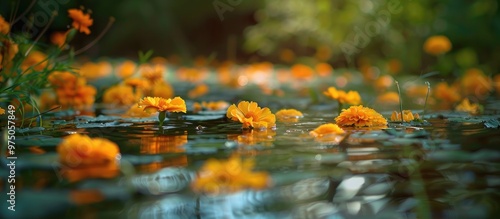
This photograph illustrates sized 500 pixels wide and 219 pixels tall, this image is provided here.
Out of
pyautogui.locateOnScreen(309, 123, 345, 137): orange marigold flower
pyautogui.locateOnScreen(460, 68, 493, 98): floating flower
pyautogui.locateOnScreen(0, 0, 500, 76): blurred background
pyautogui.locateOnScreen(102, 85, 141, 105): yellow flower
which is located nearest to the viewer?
pyautogui.locateOnScreen(309, 123, 345, 137): orange marigold flower

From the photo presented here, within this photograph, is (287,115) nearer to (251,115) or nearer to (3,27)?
A: (251,115)

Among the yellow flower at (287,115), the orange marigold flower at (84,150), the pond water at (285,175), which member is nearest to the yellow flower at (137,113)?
the pond water at (285,175)

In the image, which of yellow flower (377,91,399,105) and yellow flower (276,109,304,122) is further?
yellow flower (377,91,399,105)

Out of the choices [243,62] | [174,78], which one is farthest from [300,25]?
[243,62]

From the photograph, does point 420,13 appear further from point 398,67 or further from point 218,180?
point 218,180

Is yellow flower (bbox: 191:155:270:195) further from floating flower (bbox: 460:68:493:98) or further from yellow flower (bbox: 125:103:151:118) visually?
floating flower (bbox: 460:68:493:98)

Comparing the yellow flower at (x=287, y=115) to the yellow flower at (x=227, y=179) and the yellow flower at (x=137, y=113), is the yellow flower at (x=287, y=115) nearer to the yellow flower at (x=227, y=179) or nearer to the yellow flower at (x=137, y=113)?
the yellow flower at (x=137, y=113)

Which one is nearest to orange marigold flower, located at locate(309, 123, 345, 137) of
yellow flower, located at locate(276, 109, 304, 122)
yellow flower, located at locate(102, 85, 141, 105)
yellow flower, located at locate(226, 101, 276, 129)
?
yellow flower, located at locate(226, 101, 276, 129)
